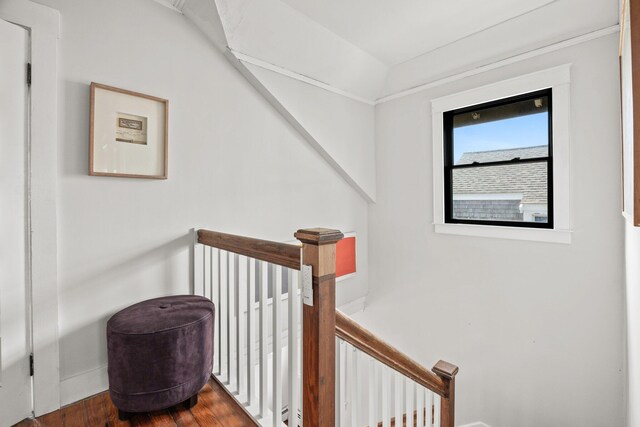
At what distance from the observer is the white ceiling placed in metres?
2.21

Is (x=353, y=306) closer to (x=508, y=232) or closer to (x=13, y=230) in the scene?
(x=508, y=232)

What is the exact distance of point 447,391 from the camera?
181 cm

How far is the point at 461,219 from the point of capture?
2865 mm

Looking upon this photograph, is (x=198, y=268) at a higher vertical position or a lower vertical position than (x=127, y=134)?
lower

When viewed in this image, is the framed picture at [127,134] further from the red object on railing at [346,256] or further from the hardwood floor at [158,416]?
the red object on railing at [346,256]

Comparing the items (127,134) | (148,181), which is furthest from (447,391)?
(127,134)

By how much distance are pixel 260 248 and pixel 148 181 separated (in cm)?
99

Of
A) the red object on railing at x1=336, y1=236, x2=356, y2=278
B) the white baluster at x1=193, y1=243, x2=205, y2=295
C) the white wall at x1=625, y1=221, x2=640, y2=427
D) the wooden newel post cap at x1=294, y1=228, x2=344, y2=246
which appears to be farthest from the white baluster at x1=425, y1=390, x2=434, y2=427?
the white baluster at x1=193, y1=243, x2=205, y2=295

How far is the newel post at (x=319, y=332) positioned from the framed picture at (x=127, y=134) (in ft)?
4.23

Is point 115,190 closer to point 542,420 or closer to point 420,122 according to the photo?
point 420,122

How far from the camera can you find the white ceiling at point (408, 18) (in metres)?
2.21

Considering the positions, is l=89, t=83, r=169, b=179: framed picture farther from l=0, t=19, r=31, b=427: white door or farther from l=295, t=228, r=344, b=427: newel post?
l=295, t=228, r=344, b=427: newel post

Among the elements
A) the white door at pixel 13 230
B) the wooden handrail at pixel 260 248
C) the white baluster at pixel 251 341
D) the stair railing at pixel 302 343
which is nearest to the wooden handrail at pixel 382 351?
the stair railing at pixel 302 343

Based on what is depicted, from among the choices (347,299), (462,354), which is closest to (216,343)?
(347,299)
